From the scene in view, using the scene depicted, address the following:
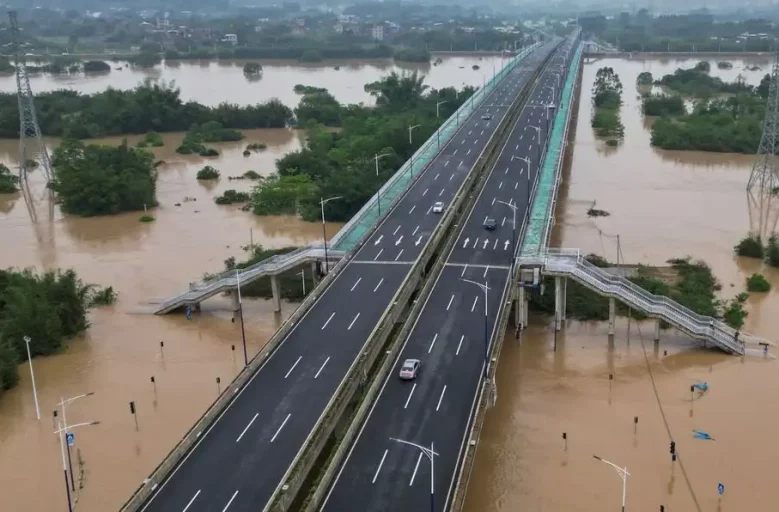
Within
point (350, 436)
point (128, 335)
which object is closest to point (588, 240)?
point (128, 335)

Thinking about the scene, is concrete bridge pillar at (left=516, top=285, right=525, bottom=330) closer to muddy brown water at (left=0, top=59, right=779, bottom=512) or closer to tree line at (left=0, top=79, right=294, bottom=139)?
muddy brown water at (left=0, top=59, right=779, bottom=512)

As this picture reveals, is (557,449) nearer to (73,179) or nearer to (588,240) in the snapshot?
(588,240)

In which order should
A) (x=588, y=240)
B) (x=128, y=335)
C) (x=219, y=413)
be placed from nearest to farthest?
1. (x=219, y=413)
2. (x=128, y=335)
3. (x=588, y=240)

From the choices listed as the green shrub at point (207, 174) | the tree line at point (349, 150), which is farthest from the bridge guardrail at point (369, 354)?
the green shrub at point (207, 174)

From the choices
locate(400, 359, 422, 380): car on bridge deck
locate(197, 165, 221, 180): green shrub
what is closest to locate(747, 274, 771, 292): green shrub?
locate(400, 359, 422, 380): car on bridge deck

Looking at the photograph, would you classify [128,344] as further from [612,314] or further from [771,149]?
[771,149]

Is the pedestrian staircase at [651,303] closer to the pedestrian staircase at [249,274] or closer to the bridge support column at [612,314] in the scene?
the bridge support column at [612,314]

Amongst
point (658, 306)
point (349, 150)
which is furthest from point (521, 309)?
point (349, 150)
